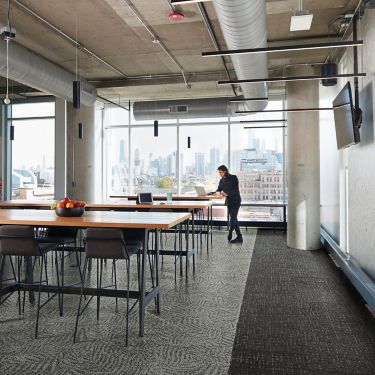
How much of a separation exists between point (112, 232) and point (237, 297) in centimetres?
184

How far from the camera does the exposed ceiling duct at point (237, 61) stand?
3381mm

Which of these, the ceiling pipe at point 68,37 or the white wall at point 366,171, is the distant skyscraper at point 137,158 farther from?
the white wall at point 366,171

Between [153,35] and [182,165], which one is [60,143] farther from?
[153,35]

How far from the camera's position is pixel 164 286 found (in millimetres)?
4562

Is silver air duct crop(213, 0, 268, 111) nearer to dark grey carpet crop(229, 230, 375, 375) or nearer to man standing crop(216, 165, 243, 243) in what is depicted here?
man standing crop(216, 165, 243, 243)

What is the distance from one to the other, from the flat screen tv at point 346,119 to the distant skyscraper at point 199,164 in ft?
19.7

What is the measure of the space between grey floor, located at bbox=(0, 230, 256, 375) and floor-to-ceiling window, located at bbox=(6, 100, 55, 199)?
728cm

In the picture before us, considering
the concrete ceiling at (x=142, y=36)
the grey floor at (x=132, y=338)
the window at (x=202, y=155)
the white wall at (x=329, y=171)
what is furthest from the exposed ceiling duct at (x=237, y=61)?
the grey floor at (x=132, y=338)

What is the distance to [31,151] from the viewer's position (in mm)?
10727

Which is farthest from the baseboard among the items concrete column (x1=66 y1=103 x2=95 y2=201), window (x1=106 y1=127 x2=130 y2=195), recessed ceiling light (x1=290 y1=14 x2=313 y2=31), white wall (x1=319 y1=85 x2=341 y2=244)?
window (x1=106 y1=127 x2=130 y2=195)

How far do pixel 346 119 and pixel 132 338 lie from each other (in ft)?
10.9

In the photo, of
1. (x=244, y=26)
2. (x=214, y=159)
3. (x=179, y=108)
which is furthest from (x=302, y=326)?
(x=214, y=159)

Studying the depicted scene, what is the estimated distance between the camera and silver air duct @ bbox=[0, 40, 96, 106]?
214 inches

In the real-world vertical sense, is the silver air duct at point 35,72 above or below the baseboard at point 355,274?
above
